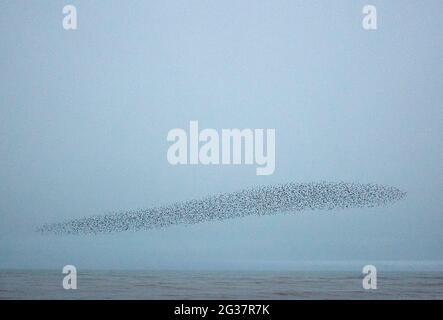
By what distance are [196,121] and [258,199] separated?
1087 millimetres

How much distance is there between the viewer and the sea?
19.8ft

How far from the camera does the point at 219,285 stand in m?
6.64

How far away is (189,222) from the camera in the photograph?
7598mm

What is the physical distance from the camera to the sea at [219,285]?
19.8 feet

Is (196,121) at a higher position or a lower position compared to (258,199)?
higher

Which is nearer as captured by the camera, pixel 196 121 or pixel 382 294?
pixel 382 294
